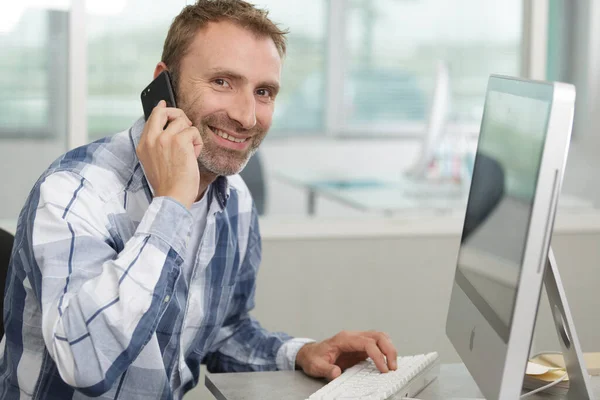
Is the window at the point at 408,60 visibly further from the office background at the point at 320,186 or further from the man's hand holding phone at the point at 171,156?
the man's hand holding phone at the point at 171,156

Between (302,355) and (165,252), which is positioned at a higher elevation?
(165,252)

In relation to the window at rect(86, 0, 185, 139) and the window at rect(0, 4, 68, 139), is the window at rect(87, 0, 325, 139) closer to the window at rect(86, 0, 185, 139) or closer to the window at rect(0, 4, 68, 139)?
the window at rect(86, 0, 185, 139)

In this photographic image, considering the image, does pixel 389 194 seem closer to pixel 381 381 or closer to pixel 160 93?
pixel 160 93

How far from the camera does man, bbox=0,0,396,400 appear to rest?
→ 4.02 ft

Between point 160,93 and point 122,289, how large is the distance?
498 millimetres

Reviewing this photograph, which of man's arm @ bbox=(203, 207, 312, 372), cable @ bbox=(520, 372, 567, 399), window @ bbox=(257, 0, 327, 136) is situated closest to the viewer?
cable @ bbox=(520, 372, 567, 399)

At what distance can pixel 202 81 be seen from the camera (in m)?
1.55

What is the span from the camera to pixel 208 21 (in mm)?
1562

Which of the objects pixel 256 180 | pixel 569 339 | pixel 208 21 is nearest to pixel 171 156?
pixel 208 21

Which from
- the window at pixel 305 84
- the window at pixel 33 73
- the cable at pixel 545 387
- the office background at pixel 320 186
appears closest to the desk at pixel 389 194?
the office background at pixel 320 186

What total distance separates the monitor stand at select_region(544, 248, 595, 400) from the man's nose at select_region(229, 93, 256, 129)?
0.57 m

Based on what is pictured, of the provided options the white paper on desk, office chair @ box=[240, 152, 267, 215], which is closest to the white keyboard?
the white paper on desk

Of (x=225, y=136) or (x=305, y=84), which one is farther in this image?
(x=305, y=84)

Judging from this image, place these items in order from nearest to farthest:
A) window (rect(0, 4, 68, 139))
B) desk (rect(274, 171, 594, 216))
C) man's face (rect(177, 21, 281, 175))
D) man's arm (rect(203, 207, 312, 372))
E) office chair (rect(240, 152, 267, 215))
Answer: man's face (rect(177, 21, 281, 175)), man's arm (rect(203, 207, 312, 372)), window (rect(0, 4, 68, 139)), desk (rect(274, 171, 594, 216)), office chair (rect(240, 152, 267, 215))
